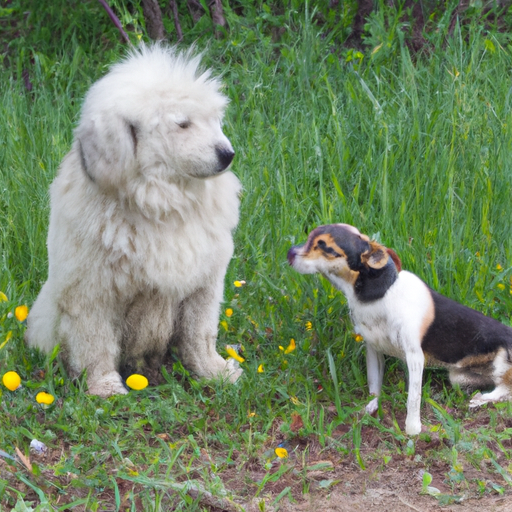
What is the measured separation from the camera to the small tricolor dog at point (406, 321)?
3061mm

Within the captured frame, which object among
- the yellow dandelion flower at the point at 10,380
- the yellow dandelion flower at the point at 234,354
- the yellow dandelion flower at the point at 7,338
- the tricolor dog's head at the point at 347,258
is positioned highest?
the tricolor dog's head at the point at 347,258

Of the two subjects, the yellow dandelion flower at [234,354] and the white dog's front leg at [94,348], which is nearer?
the white dog's front leg at [94,348]

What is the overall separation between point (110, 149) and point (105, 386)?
106 cm

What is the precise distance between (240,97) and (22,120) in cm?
153

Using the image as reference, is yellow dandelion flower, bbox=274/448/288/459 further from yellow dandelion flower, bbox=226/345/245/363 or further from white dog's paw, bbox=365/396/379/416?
yellow dandelion flower, bbox=226/345/245/363

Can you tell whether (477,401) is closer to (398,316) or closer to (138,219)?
(398,316)

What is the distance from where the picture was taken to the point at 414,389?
10.1 feet

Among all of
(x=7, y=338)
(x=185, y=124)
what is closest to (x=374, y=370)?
(x=185, y=124)

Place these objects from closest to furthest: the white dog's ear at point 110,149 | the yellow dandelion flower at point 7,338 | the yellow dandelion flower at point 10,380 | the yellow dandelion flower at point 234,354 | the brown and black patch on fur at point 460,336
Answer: the white dog's ear at point 110,149 < the yellow dandelion flower at point 10,380 < the brown and black patch on fur at point 460,336 < the yellow dandelion flower at point 7,338 < the yellow dandelion flower at point 234,354

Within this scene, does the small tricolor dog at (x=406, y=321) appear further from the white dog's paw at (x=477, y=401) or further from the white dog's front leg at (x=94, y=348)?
the white dog's front leg at (x=94, y=348)

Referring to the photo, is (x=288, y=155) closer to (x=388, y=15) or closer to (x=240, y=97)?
(x=240, y=97)

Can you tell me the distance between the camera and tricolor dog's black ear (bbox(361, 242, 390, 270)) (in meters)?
3.04

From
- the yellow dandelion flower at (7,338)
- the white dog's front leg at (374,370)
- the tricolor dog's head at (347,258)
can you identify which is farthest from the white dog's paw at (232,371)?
the yellow dandelion flower at (7,338)

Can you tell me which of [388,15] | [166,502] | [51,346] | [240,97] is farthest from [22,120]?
[166,502]
